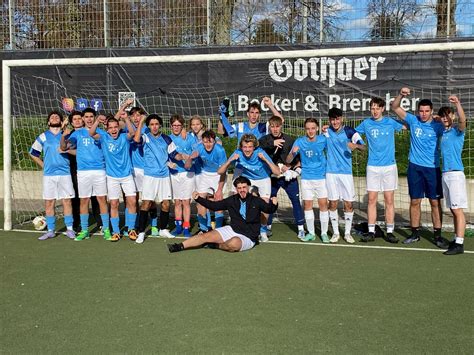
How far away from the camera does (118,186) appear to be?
7461 mm

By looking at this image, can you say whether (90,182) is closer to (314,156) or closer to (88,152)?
(88,152)

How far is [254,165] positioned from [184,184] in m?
1.11

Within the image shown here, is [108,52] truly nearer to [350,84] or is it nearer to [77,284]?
[350,84]

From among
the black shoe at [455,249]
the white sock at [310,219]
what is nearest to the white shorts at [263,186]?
the white sock at [310,219]

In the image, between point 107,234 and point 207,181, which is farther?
point 207,181

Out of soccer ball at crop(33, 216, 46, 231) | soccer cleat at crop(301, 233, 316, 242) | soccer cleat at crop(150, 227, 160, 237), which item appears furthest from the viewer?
soccer ball at crop(33, 216, 46, 231)

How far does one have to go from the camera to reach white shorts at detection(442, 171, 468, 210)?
6.51m

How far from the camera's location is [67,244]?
23.5 ft

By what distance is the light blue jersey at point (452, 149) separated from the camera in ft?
21.6

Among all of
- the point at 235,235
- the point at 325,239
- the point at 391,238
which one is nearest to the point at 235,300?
the point at 235,235

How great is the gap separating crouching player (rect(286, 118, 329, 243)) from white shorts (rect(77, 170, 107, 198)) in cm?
255

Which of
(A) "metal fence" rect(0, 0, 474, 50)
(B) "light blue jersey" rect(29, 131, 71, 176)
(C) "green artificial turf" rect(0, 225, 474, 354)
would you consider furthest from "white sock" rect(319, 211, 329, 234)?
(A) "metal fence" rect(0, 0, 474, 50)

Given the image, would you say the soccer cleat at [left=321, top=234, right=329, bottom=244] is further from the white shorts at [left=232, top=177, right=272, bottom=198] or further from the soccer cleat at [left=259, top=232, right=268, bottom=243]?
the white shorts at [left=232, top=177, right=272, bottom=198]

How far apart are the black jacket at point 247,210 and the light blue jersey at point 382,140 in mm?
1482
